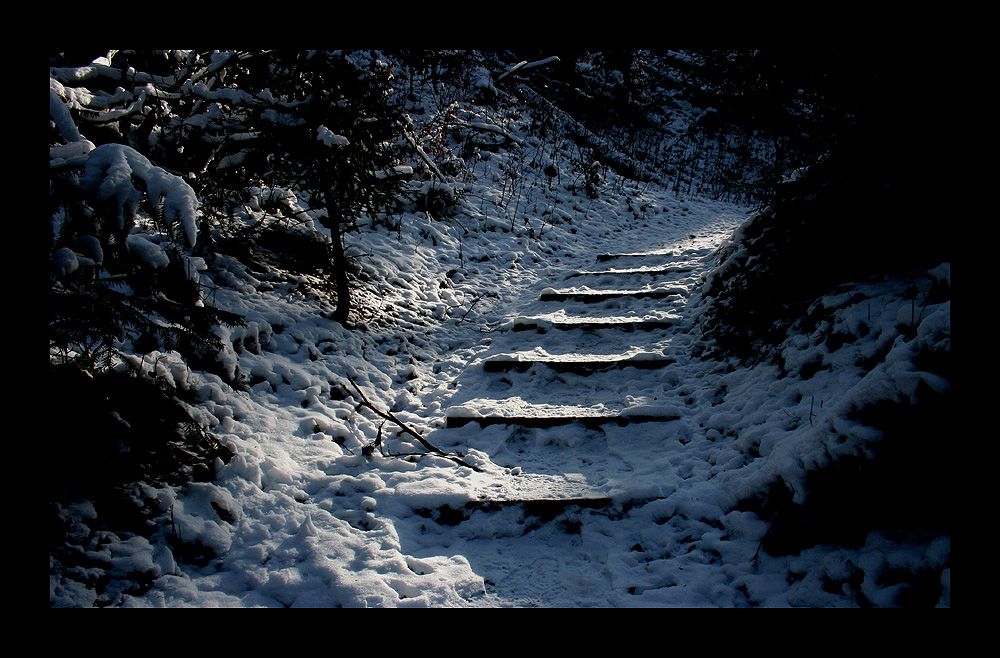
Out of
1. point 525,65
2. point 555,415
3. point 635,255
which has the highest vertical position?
point 525,65

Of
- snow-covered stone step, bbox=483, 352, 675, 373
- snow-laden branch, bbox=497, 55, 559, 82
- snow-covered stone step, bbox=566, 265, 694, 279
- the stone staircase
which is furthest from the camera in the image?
snow-laden branch, bbox=497, 55, 559, 82

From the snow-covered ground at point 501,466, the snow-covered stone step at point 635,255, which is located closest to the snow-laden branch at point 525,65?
the snow-covered stone step at point 635,255

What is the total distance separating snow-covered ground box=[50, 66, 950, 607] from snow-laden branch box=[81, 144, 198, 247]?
3.85ft

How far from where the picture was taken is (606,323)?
486 centimetres

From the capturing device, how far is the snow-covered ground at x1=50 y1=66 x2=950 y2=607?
6.73 ft

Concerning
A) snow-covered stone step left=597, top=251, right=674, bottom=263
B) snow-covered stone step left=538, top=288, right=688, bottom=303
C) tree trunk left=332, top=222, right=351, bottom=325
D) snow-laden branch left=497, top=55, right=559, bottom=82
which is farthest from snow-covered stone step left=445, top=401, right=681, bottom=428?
snow-laden branch left=497, top=55, right=559, bottom=82

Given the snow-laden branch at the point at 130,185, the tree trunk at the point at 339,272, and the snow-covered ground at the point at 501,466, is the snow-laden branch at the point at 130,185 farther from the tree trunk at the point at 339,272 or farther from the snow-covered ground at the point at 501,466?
the tree trunk at the point at 339,272

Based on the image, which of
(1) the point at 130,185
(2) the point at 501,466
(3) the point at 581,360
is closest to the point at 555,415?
(2) the point at 501,466

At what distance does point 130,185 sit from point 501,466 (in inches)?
101

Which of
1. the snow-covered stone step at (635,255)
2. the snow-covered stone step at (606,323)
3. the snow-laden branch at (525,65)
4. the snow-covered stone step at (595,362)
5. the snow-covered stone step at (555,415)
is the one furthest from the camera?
the snow-laden branch at (525,65)

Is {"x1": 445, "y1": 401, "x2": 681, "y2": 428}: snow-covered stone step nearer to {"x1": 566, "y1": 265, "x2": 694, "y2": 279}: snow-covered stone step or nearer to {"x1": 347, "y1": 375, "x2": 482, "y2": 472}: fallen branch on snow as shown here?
{"x1": 347, "y1": 375, "x2": 482, "y2": 472}: fallen branch on snow

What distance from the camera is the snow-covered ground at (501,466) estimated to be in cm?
205

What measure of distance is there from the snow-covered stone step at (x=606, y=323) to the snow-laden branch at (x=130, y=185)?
3.62 metres

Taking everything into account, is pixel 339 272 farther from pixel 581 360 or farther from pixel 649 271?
pixel 649 271
